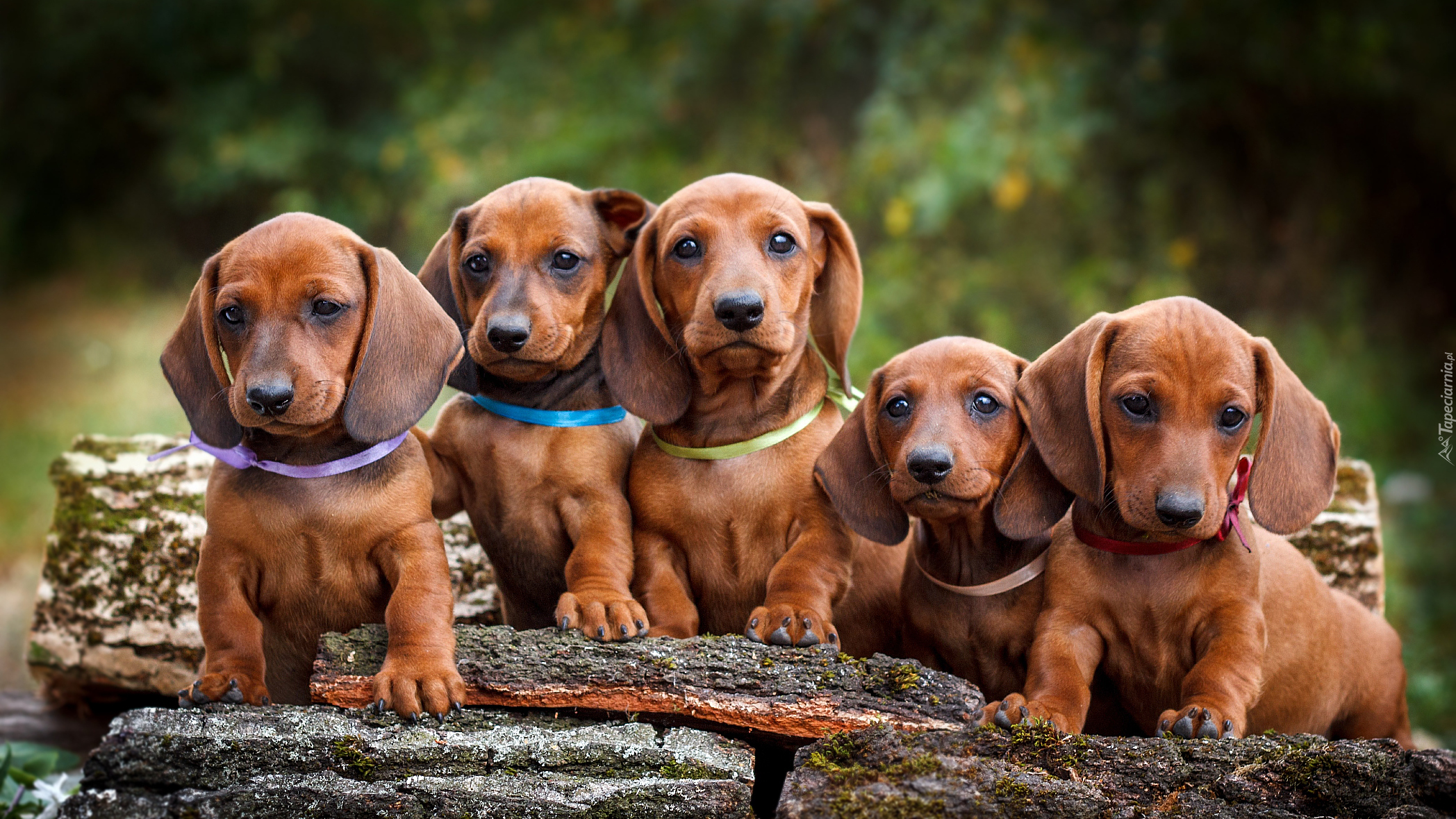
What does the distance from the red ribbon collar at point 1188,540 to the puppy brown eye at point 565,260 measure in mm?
1767

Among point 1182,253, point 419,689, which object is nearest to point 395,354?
point 419,689

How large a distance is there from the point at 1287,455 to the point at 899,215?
6425mm

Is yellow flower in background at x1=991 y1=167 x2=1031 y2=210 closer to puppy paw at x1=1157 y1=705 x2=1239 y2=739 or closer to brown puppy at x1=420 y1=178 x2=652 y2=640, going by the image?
brown puppy at x1=420 y1=178 x2=652 y2=640

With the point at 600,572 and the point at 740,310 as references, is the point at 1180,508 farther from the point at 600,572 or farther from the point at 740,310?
the point at 600,572

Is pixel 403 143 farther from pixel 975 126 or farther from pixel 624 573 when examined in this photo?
pixel 624 573

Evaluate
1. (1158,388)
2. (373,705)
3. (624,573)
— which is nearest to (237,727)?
(373,705)

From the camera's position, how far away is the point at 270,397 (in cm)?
310

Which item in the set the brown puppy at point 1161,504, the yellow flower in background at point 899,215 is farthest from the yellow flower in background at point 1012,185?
the brown puppy at point 1161,504

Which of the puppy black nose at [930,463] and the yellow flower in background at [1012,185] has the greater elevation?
the yellow flower in background at [1012,185]

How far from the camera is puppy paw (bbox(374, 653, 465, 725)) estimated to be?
10.2 feet

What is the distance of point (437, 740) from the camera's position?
123 inches

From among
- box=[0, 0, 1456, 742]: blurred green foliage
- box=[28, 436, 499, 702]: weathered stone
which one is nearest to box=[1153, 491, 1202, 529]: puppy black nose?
box=[28, 436, 499, 702]: weathered stone

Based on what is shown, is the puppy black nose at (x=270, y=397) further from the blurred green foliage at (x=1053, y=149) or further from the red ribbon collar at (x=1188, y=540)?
the blurred green foliage at (x=1053, y=149)

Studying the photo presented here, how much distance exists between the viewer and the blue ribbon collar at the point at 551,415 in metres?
3.94
